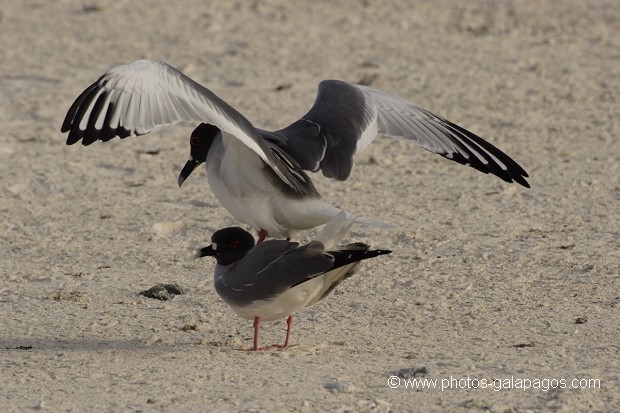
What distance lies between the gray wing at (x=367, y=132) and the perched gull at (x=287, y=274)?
2.81 feet

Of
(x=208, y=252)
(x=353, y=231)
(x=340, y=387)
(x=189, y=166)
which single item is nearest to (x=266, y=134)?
(x=208, y=252)

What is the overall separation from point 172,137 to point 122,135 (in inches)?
181

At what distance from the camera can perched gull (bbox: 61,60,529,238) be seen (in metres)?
6.44

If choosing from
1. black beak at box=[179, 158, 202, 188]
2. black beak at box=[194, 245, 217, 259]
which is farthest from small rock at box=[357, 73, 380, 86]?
black beak at box=[194, 245, 217, 259]

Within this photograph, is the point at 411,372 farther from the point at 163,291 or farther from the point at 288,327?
the point at 163,291

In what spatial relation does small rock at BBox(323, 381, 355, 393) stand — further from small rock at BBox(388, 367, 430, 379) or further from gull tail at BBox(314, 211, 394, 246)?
gull tail at BBox(314, 211, 394, 246)

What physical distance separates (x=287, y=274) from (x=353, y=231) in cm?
241

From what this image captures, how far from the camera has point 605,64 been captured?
1315cm

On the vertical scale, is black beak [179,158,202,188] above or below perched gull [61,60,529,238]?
below

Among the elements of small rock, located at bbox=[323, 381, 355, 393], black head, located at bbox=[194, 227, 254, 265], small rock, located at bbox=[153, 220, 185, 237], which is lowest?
small rock, located at bbox=[153, 220, 185, 237]

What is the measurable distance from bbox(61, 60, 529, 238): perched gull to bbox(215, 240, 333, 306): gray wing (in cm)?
42

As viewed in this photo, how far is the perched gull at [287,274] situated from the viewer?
20.0 ft

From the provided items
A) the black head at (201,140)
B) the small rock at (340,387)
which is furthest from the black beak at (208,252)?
the small rock at (340,387)

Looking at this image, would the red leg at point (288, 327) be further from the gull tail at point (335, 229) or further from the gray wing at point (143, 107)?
the gray wing at point (143, 107)
